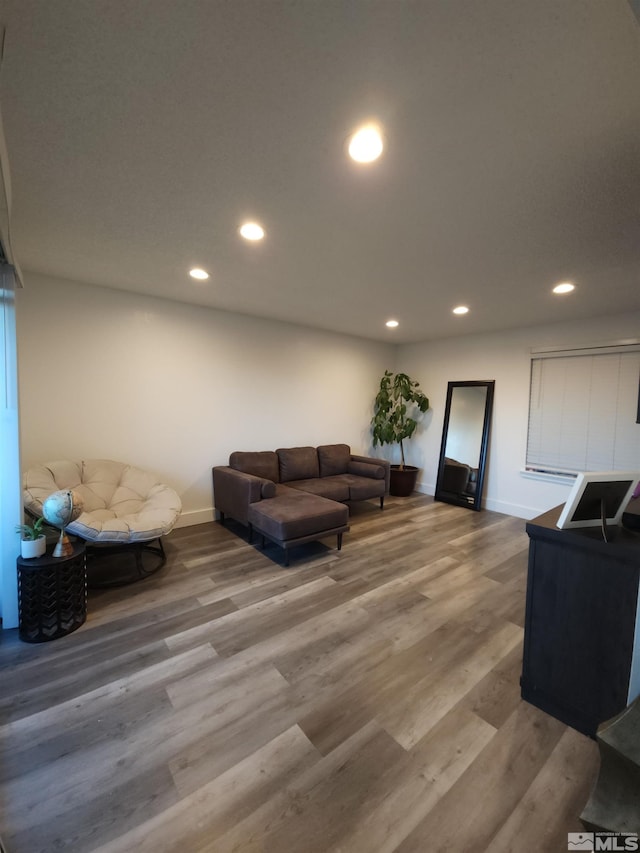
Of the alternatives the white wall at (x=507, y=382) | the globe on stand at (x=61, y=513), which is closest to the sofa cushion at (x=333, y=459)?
the white wall at (x=507, y=382)

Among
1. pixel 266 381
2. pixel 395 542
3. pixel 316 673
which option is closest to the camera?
pixel 316 673

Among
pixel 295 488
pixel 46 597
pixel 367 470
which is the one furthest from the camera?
pixel 367 470

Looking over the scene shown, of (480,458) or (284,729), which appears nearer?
(284,729)

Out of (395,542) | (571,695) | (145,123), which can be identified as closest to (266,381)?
(395,542)

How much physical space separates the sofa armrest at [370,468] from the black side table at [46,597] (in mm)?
3344

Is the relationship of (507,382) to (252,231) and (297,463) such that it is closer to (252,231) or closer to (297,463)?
(297,463)

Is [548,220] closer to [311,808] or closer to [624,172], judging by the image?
[624,172]

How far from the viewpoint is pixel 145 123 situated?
1.27m

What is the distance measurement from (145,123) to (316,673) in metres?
2.63

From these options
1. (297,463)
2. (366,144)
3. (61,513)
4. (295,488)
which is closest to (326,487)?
(295,488)

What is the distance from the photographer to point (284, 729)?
56.2 inches

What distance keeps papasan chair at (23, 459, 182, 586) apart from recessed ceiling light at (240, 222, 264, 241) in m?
2.17

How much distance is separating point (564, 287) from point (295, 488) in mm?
3298

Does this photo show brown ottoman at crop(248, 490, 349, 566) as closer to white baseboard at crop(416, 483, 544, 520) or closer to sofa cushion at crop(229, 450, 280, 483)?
sofa cushion at crop(229, 450, 280, 483)
